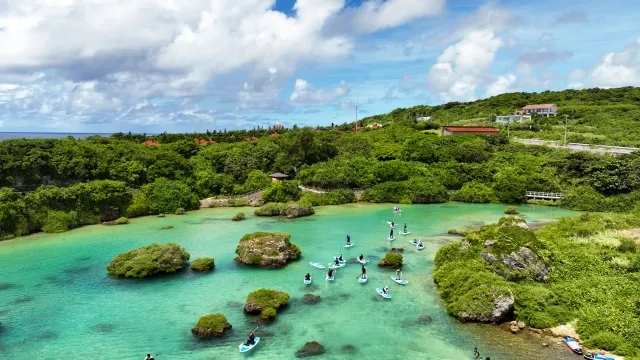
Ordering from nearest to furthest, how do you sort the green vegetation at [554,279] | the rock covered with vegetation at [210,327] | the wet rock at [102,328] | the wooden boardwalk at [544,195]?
the green vegetation at [554,279] → the rock covered with vegetation at [210,327] → the wet rock at [102,328] → the wooden boardwalk at [544,195]

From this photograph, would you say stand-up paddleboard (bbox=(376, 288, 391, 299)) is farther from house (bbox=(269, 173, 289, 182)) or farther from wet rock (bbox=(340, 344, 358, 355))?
house (bbox=(269, 173, 289, 182))

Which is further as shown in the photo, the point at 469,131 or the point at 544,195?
the point at 469,131

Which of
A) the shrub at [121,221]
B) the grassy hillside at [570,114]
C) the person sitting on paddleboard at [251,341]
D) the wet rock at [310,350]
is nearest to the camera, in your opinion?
the wet rock at [310,350]

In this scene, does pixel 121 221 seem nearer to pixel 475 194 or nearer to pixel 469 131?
pixel 475 194

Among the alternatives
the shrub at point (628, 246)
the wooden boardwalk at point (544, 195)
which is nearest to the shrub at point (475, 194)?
the wooden boardwalk at point (544, 195)

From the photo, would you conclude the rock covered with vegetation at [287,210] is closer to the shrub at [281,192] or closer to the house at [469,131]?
the shrub at [281,192]

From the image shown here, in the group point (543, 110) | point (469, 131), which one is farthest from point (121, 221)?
point (543, 110)
